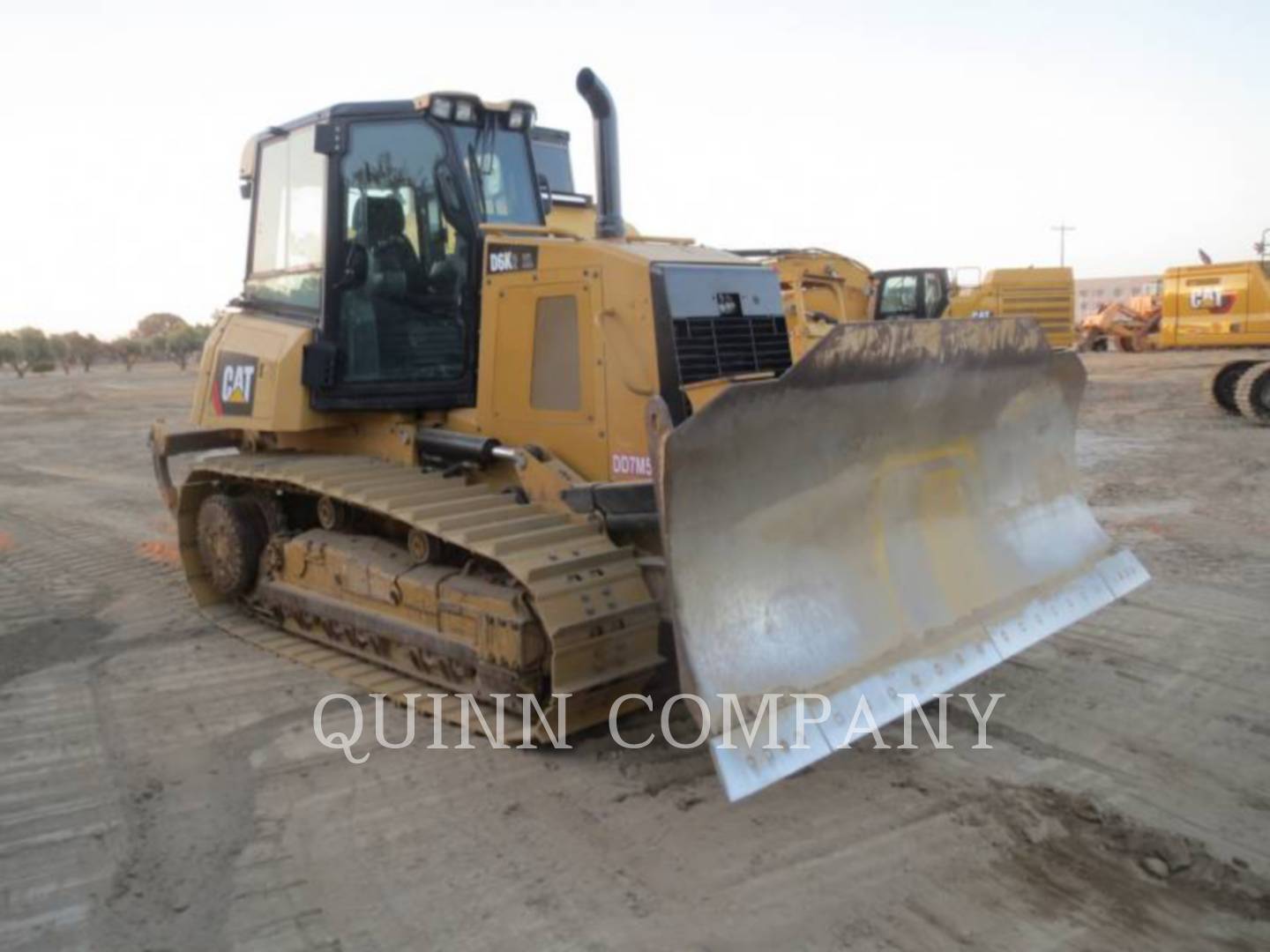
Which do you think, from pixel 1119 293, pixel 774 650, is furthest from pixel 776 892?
pixel 1119 293

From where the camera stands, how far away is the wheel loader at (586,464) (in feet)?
12.0

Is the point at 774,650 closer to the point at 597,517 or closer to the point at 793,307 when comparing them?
the point at 597,517

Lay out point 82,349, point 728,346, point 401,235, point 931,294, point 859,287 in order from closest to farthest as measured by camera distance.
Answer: point 728,346 < point 401,235 < point 859,287 < point 931,294 < point 82,349

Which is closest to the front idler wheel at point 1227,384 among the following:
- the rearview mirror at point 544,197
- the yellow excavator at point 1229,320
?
the yellow excavator at point 1229,320

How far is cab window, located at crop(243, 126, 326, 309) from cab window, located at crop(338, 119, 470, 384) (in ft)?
0.67

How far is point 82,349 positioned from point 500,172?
153ft

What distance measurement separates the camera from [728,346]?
4.67 metres

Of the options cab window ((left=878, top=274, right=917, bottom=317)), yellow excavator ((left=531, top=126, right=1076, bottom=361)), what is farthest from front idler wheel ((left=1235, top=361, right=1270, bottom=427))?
cab window ((left=878, top=274, right=917, bottom=317))

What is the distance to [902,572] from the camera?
4.18m

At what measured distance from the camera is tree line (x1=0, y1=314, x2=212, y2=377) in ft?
135

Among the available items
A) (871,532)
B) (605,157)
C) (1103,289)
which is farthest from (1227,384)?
(1103,289)

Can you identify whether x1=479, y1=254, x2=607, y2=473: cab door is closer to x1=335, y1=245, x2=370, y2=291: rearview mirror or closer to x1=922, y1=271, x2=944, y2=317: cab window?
x1=335, y1=245, x2=370, y2=291: rearview mirror

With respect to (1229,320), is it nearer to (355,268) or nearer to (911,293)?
(911,293)

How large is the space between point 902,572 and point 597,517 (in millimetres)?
1278
